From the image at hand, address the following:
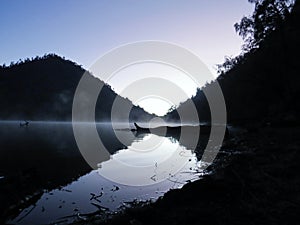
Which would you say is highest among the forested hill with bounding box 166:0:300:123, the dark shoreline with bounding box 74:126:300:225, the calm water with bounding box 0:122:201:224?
the forested hill with bounding box 166:0:300:123

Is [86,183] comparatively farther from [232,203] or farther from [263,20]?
[263,20]

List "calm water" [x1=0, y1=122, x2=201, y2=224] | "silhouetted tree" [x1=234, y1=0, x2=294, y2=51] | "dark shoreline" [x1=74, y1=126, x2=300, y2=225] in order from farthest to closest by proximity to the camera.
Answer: "silhouetted tree" [x1=234, y1=0, x2=294, y2=51] → "calm water" [x1=0, y1=122, x2=201, y2=224] → "dark shoreline" [x1=74, y1=126, x2=300, y2=225]

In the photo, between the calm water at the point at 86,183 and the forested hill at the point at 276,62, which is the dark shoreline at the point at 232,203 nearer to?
the calm water at the point at 86,183

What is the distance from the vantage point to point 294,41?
32.7 metres

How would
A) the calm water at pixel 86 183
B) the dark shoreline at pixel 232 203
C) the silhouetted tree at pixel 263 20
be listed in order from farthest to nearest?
1. the silhouetted tree at pixel 263 20
2. the calm water at pixel 86 183
3. the dark shoreline at pixel 232 203

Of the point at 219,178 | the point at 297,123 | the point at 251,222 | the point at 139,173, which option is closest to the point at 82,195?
the point at 139,173

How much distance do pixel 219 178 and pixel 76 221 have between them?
5261 millimetres

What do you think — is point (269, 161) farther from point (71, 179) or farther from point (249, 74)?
point (249, 74)

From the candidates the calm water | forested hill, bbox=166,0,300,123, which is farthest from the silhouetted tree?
the calm water

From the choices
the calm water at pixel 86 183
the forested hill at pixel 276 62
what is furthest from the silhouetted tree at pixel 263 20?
the calm water at pixel 86 183

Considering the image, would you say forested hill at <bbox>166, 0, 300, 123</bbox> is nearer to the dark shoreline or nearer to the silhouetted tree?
the silhouetted tree

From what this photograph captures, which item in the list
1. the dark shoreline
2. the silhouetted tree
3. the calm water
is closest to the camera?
the dark shoreline

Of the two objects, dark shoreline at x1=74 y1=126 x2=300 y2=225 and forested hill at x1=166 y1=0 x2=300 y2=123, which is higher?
forested hill at x1=166 y1=0 x2=300 y2=123

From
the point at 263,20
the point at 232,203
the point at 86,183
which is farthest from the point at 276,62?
the point at 232,203
